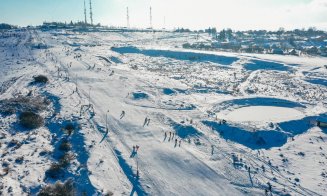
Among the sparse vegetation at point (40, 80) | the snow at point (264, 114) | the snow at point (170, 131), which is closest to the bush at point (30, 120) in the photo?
the snow at point (170, 131)

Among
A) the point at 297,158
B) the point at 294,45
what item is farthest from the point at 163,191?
the point at 294,45

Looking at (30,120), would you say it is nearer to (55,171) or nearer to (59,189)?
(55,171)

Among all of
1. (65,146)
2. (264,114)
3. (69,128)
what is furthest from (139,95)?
(65,146)

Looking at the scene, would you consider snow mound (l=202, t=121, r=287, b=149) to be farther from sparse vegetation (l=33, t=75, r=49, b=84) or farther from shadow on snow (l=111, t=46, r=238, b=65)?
shadow on snow (l=111, t=46, r=238, b=65)

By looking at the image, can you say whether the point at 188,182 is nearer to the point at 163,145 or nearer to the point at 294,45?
the point at 163,145

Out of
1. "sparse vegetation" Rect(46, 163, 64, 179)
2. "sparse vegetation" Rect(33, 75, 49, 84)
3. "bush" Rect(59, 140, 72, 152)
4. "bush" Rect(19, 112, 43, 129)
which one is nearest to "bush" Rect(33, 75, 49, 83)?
"sparse vegetation" Rect(33, 75, 49, 84)
